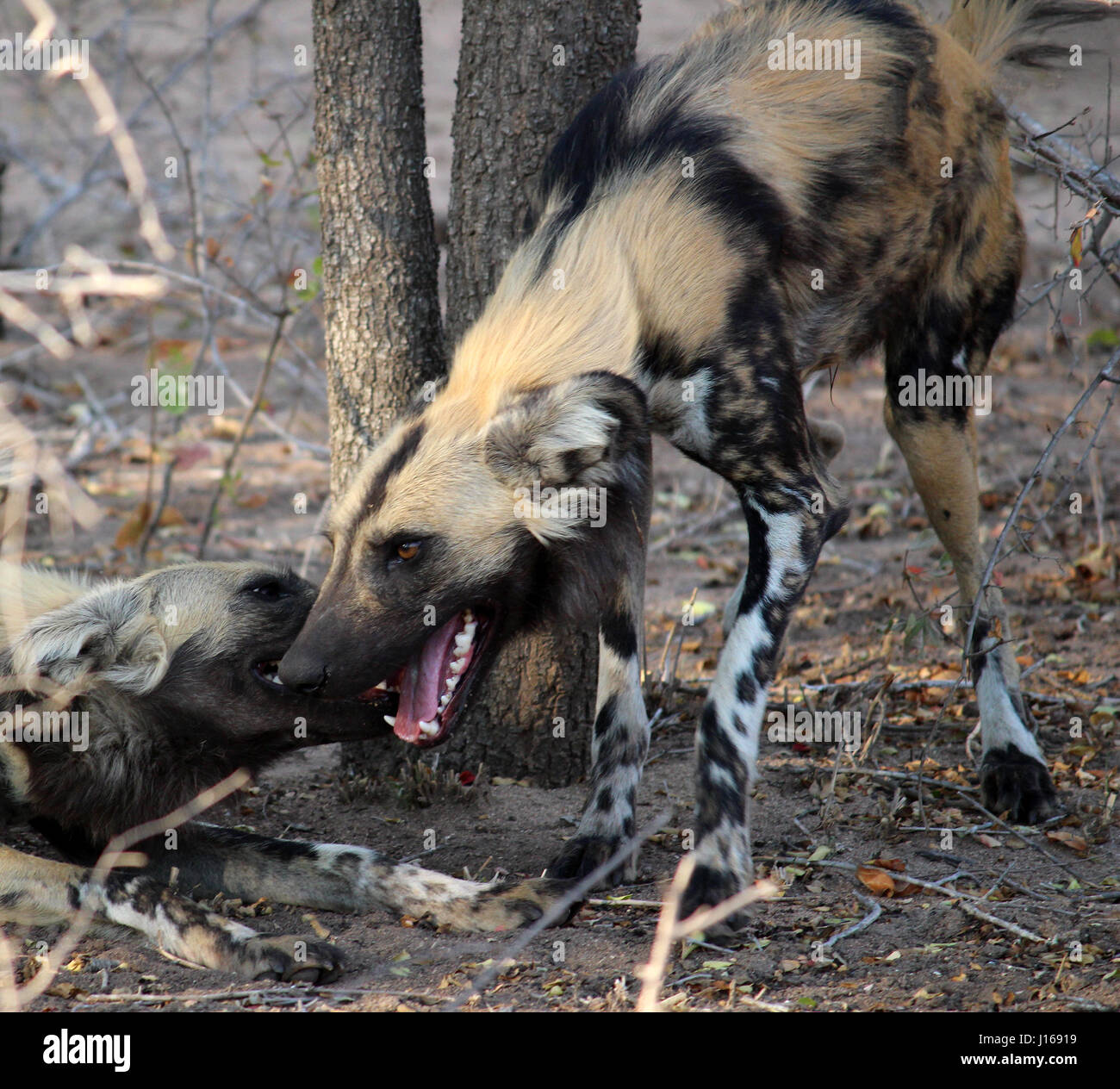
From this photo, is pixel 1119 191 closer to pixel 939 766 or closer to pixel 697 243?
pixel 697 243

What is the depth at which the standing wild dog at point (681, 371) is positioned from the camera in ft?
8.80

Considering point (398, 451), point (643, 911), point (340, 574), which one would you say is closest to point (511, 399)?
point (398, 451)

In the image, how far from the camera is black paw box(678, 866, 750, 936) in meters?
2.57

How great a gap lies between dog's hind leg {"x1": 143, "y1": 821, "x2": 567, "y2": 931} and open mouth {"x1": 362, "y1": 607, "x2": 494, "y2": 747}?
0.31m

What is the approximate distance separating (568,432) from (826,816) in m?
1.24

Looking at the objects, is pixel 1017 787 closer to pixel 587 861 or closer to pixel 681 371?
pixel 587 861

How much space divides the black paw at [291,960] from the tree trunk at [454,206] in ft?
3.56

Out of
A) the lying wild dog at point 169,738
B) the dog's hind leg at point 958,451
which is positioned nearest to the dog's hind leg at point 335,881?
the lying wild dog at point 169,738

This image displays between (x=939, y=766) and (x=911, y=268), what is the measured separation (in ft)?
4.45

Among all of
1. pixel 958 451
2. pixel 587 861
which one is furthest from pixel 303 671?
pixel 958 451

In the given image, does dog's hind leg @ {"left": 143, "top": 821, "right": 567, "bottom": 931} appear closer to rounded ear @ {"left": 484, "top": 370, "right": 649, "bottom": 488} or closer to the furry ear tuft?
the furry ear tuft

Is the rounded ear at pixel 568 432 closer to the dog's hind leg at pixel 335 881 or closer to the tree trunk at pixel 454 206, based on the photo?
the tree trunk at pixel 454 206

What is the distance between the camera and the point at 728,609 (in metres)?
3.70
